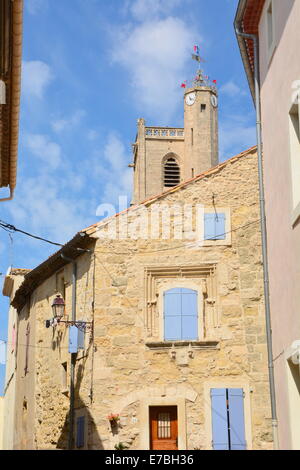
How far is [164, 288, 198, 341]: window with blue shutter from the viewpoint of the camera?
1777 cm

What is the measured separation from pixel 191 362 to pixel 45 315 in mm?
5425

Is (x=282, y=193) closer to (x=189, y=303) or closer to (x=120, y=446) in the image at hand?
(x=189, y=303)

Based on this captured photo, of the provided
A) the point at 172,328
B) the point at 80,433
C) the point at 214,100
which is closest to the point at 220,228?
the point at 172,328

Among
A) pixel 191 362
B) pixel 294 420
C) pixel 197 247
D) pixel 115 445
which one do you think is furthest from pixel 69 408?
pixel 294 420

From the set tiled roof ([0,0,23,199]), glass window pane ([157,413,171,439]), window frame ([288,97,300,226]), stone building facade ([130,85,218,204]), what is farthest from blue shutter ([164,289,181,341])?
stone building facade ([130,85,218,204])

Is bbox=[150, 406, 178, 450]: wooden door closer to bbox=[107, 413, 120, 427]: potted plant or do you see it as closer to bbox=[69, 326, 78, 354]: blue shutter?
bbox=[107, 413, 120, 427]: potted plant

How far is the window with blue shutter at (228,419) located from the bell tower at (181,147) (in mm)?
36897

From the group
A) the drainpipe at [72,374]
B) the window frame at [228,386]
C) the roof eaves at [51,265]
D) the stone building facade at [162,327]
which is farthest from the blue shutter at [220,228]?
the drainpipe at [72,374]

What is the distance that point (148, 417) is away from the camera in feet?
56.1

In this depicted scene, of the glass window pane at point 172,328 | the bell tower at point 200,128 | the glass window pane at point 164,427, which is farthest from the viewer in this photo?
the bell tower at point 200,128

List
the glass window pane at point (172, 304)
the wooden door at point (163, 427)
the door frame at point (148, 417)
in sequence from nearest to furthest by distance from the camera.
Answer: the door frame at point (148, 417), the wooden door at point (163, 427), the glass window pane at point (172, 304)

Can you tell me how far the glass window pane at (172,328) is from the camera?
17734 mm

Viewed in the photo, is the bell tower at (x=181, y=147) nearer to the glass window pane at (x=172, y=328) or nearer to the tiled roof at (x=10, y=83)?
the glass window pane at (x=172, y=328)

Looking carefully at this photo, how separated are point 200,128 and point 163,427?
38827mm
